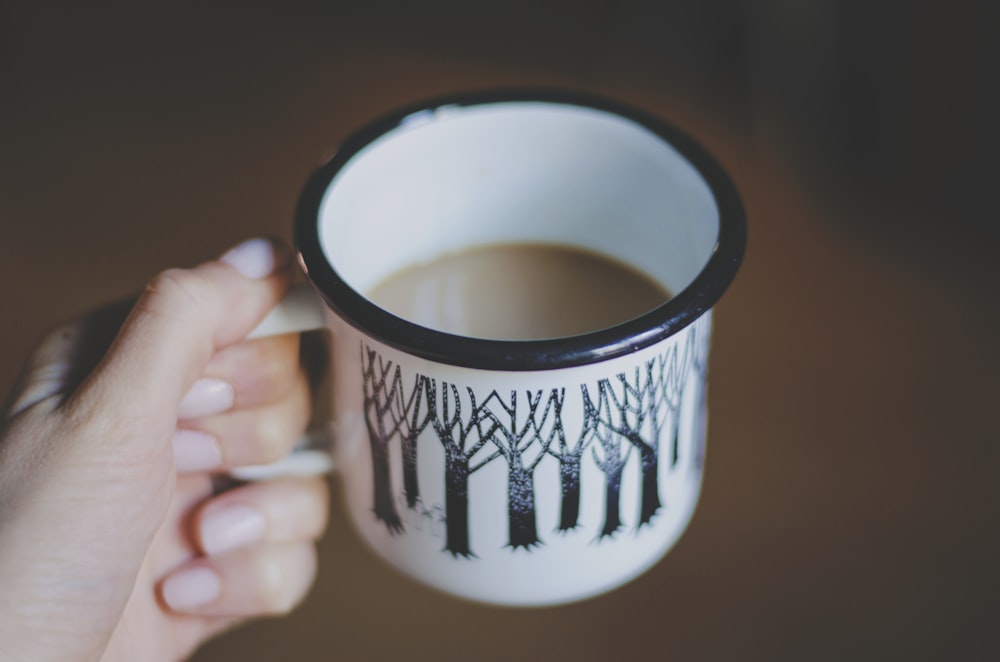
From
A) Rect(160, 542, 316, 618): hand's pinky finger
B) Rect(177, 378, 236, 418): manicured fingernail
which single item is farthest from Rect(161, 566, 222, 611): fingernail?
Rect(177, 378, 236, 418): manicured fingernail

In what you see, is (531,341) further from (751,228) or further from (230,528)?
(751,228)

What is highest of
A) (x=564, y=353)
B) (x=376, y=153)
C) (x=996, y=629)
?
(x=376, y=153)

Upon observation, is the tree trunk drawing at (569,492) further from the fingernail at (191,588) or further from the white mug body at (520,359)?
the fingernail at (191,588)

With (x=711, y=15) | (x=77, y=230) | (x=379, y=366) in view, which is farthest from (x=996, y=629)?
(x=77, y=230)

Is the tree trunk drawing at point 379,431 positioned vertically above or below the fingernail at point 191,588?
above

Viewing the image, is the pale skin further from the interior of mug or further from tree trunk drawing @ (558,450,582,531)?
tree trunk drawing @ (558,450,582,531)

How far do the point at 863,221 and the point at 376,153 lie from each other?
16.5 inches

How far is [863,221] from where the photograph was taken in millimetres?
766

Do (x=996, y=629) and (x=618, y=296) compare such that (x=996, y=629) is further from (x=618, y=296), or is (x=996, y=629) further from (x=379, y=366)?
(x=379, y=366)

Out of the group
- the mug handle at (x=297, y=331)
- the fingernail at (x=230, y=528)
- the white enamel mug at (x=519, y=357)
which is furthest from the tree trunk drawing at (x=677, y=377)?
the fingernail at (x=230, y=528)

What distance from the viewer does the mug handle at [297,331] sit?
454mm

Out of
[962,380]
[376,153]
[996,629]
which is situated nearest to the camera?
[376,153]

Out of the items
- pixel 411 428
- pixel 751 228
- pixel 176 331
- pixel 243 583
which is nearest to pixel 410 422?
pixel 411 428

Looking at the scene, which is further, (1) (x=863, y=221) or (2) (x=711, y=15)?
(2) (x=711, y=15)
